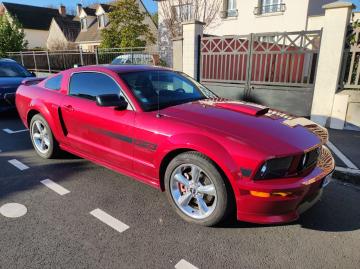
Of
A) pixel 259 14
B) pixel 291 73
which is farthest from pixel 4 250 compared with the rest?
pixel 259 14

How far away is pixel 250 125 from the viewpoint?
292cm

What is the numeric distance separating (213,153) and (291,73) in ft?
17.9

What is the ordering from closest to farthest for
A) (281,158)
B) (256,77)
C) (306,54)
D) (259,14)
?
(281,158), (306,54), (256,77), (259,14)

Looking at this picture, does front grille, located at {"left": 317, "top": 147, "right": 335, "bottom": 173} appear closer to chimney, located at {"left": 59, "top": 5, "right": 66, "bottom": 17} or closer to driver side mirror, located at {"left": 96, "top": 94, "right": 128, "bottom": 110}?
driver side mirror, located at {"left": 96, "top": 94, "right": 128, "bottom": 110}

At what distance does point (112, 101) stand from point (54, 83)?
1821 millimetres

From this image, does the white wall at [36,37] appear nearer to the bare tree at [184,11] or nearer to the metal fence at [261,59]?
the bare tree at [184,11]

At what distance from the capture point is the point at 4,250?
260 centimetres

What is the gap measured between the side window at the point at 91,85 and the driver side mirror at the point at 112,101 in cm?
15

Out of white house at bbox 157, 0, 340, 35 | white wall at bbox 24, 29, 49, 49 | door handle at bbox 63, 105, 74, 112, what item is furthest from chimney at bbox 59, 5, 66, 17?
door handle at bbox 63, 105, 74, 112

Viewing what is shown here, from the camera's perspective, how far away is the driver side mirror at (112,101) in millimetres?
3299

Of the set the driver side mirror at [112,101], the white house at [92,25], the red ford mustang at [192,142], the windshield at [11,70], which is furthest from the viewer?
the white house at [92,25]

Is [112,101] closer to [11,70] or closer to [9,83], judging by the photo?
[9,83]

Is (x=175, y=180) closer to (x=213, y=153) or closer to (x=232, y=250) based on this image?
(x=213, y=153)

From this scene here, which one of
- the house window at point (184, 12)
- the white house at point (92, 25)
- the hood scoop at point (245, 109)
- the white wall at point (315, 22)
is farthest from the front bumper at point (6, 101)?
the white house at point (92, 25)
